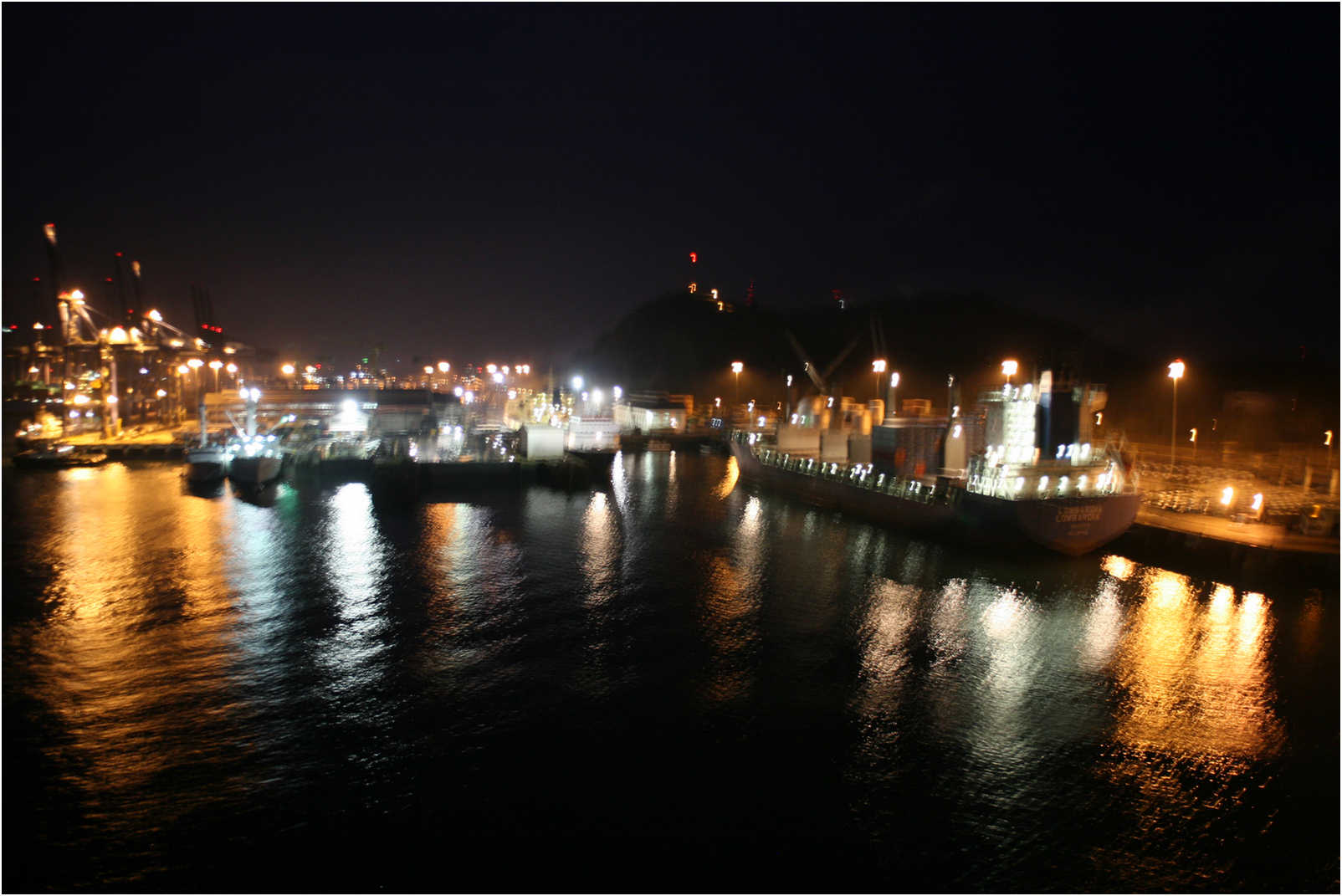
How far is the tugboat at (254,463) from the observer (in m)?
22.1

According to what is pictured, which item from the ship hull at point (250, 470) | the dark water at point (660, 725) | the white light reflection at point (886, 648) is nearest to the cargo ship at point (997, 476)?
the dark water at point (660, 725)

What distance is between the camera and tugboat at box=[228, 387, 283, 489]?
22125mm

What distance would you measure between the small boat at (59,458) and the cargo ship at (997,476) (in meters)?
25.2

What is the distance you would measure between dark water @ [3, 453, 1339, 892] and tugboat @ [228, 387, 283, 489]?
865cm

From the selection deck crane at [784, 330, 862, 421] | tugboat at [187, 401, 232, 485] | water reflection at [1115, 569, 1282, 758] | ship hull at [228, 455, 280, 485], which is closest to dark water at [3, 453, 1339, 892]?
water reflection at [1115, 569, 1282, 758]

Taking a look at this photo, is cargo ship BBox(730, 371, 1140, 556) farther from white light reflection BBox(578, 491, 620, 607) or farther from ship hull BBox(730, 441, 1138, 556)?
white light reflection BBox(578, 491, 620, 607)

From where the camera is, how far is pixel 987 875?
16.6 feet

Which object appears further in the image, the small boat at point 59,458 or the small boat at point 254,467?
the small boat at point 59,458

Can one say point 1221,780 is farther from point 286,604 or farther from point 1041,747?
point 286,604

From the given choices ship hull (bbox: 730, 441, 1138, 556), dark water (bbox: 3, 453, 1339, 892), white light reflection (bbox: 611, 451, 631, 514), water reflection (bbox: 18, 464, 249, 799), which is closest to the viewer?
dark water (bbox: 3, 453, 1339, 892)

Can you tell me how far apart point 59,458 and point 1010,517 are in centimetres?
3144

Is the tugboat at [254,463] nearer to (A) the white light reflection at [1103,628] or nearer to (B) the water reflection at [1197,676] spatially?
(A) the white light reflection at [1103,628]

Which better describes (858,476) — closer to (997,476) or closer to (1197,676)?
(997,476)

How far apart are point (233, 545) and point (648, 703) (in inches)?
429
